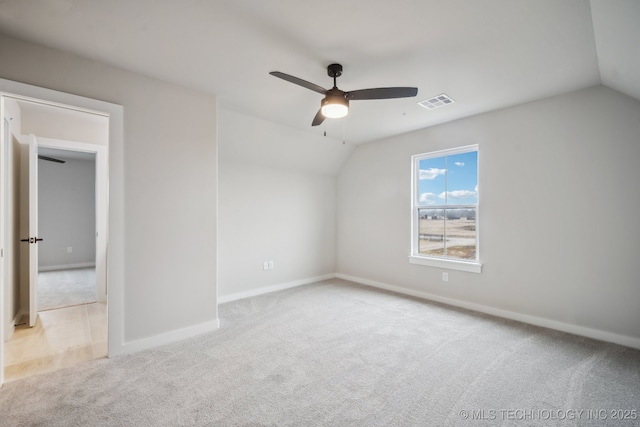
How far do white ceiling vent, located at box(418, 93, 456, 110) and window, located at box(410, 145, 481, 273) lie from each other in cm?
88

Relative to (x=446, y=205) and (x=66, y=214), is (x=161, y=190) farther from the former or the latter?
(x=66, y=214)

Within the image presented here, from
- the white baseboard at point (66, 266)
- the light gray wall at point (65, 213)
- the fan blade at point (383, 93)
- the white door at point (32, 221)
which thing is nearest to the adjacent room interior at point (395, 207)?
the fan blade at point (383, 93)

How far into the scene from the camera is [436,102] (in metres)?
3.46

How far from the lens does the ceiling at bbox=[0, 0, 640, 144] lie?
6.20 ft

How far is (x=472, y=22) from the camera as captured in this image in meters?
2.04

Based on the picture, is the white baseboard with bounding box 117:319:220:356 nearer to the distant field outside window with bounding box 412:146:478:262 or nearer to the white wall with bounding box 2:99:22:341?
the white wall with bounding box 2:99:22:341

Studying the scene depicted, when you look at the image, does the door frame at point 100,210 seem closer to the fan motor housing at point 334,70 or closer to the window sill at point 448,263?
the fan motor housing at point 334,70

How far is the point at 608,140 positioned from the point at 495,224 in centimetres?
138

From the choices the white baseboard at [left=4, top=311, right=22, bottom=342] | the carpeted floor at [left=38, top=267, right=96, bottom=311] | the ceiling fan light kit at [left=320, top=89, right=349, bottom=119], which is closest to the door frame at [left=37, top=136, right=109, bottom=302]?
the carpeted floor at [left=38, top=267, right=96, bottom=311]

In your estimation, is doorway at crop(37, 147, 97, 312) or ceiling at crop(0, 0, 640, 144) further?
doorway at crop(37, 147, 97, 312)

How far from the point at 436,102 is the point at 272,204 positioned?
291 centimetres

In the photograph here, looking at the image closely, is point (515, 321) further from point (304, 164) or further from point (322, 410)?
point (304, 164)

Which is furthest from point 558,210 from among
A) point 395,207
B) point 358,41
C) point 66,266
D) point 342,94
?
point 66,266

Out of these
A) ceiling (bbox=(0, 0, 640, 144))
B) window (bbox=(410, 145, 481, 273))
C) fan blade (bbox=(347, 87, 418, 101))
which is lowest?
window (bbox=(410, 145, 481, 273))
